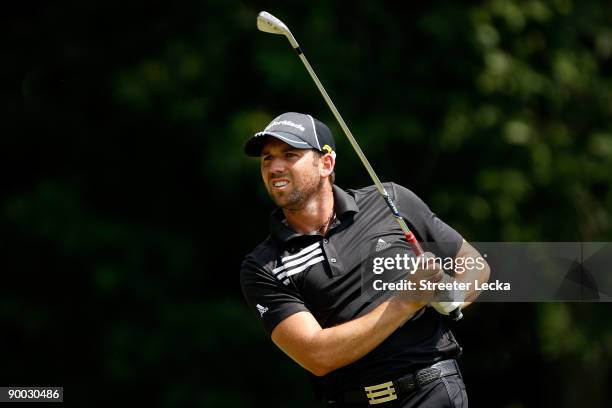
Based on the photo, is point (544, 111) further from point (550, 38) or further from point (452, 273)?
point (452, 273)

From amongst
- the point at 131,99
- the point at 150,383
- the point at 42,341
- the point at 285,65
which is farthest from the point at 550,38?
the point at 42,341

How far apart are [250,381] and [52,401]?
201cm

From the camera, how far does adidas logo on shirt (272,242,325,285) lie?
15.6 feet

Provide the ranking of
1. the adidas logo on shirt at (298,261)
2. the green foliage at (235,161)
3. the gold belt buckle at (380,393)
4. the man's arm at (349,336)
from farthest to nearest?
the green foliage at (235,161)
the adidas logo on shirt at (298,261)
the gold belt buckle at (380,393)
the man's arm at (349,336)

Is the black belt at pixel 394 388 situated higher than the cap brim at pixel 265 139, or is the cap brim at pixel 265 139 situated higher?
the cap brim at pixel 265 139

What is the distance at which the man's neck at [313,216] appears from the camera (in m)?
4.88

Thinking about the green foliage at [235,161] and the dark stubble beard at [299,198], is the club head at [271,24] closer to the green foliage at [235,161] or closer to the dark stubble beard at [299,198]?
the dark stubble beard at [299,198]

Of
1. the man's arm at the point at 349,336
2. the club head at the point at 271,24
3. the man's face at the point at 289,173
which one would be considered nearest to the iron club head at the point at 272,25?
the club head at the point at 271,24

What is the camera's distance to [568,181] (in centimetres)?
1105

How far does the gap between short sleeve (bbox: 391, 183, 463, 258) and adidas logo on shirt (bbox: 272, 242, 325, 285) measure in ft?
1.34

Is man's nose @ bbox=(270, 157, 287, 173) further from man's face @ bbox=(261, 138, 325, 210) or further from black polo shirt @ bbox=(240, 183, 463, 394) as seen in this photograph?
black polo shirt @ bbox=(240, 183, 463, 394)

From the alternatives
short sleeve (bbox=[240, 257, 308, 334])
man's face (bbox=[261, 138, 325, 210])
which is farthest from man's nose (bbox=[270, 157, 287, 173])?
short sleeve (bbox=[240, 257, 308, 334])

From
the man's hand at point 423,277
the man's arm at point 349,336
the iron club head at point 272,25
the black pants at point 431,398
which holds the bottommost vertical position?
the black pants at point 431,398

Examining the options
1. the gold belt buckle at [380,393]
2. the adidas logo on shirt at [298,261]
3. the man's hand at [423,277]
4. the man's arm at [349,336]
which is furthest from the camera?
the adidas logo on shirt at [298,261]
